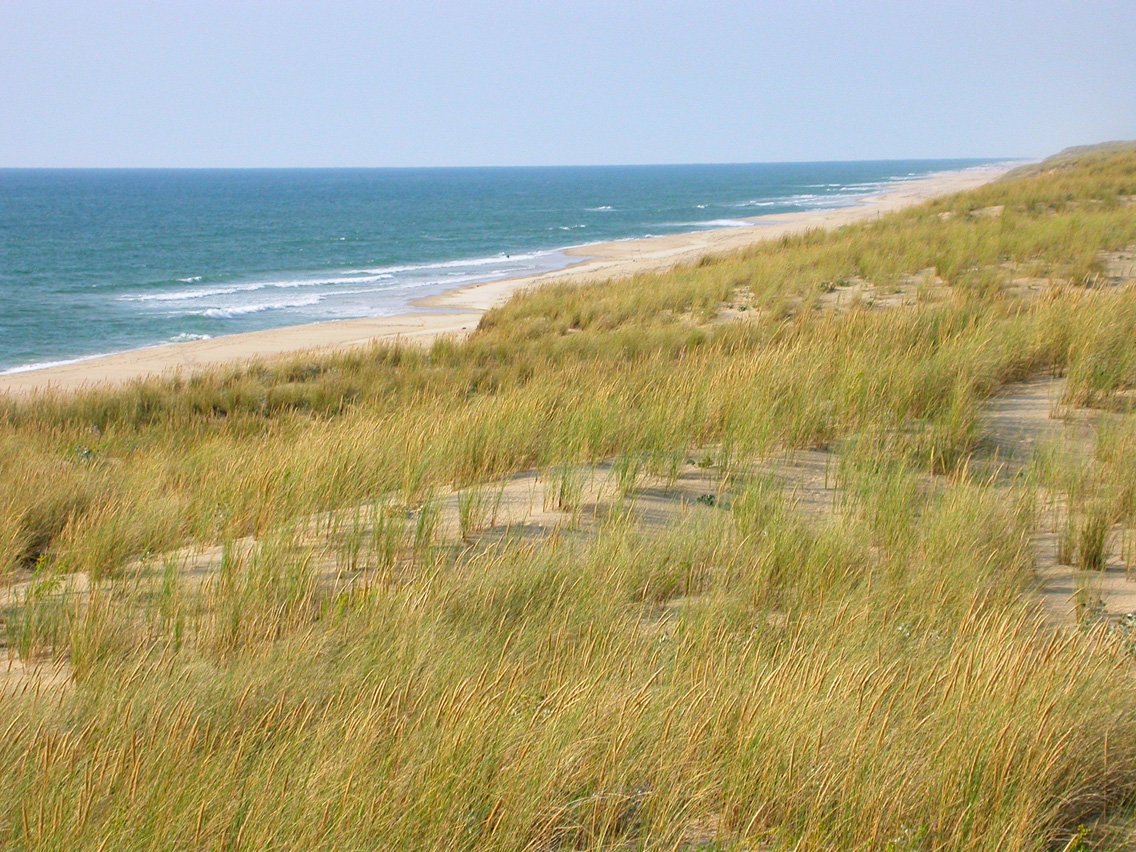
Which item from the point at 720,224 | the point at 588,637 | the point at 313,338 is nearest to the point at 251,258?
the point at 720,224

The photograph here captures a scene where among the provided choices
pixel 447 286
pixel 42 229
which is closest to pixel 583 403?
pixel 447 286

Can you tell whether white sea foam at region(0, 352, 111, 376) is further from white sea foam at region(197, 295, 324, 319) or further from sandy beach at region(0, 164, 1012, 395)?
white sea foam at region(197, 295, 324, 319)

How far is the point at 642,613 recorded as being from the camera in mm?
3754

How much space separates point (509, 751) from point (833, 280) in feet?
51.0

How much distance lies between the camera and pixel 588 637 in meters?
3.43

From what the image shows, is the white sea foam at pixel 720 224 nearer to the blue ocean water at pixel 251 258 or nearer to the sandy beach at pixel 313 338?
the blue ocean water at pixel 251 258

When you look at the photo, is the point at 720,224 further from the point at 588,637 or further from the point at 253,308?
the point at 588,637

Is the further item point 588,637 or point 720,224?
point 720,224

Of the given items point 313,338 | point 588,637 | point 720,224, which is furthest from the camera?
point 720,224

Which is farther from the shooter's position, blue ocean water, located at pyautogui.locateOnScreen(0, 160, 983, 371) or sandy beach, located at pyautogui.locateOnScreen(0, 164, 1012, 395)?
blue ocean water, located at pyautogui.locateOnScreen(0, 160, 983, 371)

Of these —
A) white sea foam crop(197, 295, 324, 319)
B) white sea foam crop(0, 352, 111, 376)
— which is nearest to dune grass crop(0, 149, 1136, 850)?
white sea foam crop(0, 352, 111, 376)

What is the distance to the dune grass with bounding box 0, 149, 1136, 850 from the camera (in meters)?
2.52

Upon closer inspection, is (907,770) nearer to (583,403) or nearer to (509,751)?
(509,751)

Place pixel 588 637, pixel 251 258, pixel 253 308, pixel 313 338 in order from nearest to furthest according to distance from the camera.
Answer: pixel 588 637 < pixel 313 338 < pixel 253 308 < pixel 251 258
